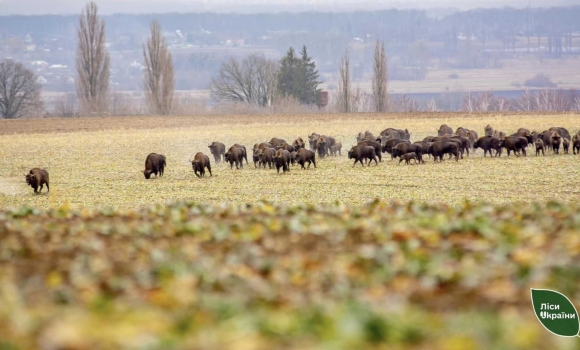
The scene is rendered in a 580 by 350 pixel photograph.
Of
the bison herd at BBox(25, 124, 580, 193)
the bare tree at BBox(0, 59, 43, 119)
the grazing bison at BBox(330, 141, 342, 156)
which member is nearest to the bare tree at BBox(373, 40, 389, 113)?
the grazing bison at BBox(330, 141, 342, 156)

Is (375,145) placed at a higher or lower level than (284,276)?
lower

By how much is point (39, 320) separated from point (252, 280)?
89.1 inches

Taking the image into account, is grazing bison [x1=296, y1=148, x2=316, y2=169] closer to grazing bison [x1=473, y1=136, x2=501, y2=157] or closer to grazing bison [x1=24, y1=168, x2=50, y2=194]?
grazing bison [x1=473, y1=136, x2=501, y2=157]

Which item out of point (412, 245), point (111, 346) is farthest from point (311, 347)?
point (412, 245)

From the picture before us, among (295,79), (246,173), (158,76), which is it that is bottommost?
(246,173)

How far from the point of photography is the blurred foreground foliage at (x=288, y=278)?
5.76 metres

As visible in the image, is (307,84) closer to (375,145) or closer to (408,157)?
(375,145)

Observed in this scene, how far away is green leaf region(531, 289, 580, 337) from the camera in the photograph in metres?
6.85

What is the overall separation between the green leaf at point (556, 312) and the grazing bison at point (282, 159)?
88.6 ft

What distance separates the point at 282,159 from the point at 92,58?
5432cm

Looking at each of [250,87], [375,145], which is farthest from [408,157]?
[250,87]

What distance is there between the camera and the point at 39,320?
6.19 meters

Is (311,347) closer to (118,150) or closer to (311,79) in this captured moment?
(118,150)

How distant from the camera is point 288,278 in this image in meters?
8.05
